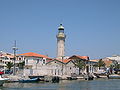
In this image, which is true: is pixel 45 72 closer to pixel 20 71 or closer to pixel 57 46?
pixel 20 71

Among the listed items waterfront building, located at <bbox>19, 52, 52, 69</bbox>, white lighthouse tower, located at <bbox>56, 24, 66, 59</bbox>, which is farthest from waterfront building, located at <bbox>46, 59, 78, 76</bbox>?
white lighthouse tower, located at <bbox>56, 24, 66, 59</bbox>

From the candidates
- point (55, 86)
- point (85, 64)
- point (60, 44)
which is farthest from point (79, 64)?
point (55, 86)

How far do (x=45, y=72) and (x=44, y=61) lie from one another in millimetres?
13402

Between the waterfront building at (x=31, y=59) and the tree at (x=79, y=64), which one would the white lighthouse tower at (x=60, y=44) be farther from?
the waterfront building at (x=31, y=59)

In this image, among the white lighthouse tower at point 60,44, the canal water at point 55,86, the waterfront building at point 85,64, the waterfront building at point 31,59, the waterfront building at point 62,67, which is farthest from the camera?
the waterfront building at point 85,64

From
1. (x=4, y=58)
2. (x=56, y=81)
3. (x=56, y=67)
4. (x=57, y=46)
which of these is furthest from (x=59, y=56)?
(x=56, y=81)

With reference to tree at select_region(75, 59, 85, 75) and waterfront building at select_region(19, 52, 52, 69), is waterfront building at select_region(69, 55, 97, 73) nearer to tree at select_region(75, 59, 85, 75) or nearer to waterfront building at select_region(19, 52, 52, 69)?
tree at select_region(75, 59, 85, 75)

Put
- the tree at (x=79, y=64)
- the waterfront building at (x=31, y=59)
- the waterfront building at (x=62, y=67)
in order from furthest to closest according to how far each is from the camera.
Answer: the tree at (x=79, y=64) < the waterfront building at (x=31, y=59) < the waterfront building at (x=62, y=67)

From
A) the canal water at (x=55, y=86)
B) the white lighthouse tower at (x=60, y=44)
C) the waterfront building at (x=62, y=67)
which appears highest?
the white lighthouse tower at (x=60, y=44)

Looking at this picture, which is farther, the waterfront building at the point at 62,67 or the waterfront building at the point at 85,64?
the waterfront building at the point at 85,64

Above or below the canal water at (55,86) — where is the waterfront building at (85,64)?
above

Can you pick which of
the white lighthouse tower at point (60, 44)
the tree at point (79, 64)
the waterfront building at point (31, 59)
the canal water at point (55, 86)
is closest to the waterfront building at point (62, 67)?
the tree at point (79, 64)

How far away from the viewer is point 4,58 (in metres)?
105

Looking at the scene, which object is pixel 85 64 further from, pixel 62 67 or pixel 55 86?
pixel 55 86
